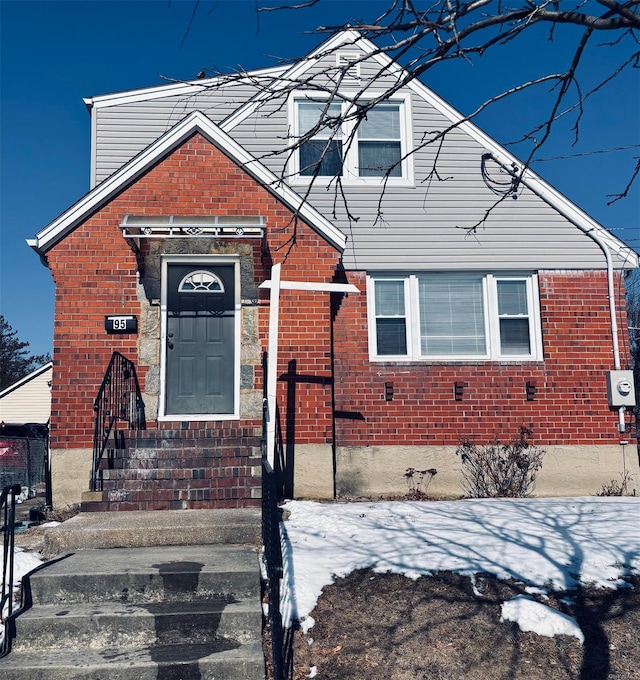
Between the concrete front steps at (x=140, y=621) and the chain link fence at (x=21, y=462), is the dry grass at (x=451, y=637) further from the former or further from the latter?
the chain link fence at (x=21, y=462)

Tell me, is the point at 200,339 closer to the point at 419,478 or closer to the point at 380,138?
the point at 419,478

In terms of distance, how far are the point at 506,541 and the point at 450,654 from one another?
1943 mm

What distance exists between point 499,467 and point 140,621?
21.0ft

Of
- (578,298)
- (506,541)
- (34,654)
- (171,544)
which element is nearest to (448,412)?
(578,298)

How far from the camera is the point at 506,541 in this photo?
255 inches

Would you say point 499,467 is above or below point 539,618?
above

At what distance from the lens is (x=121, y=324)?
919cm

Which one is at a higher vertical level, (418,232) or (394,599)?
(418,232)

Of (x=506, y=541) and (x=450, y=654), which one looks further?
(x=506, y=541)

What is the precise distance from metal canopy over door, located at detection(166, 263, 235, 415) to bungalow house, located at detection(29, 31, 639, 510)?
1.1 inches

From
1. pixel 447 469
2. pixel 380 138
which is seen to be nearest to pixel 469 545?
pixel 447 469

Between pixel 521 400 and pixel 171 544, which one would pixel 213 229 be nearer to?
pixel 171 544

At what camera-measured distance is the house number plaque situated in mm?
9172

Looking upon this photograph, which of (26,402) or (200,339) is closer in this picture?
(200,339)
